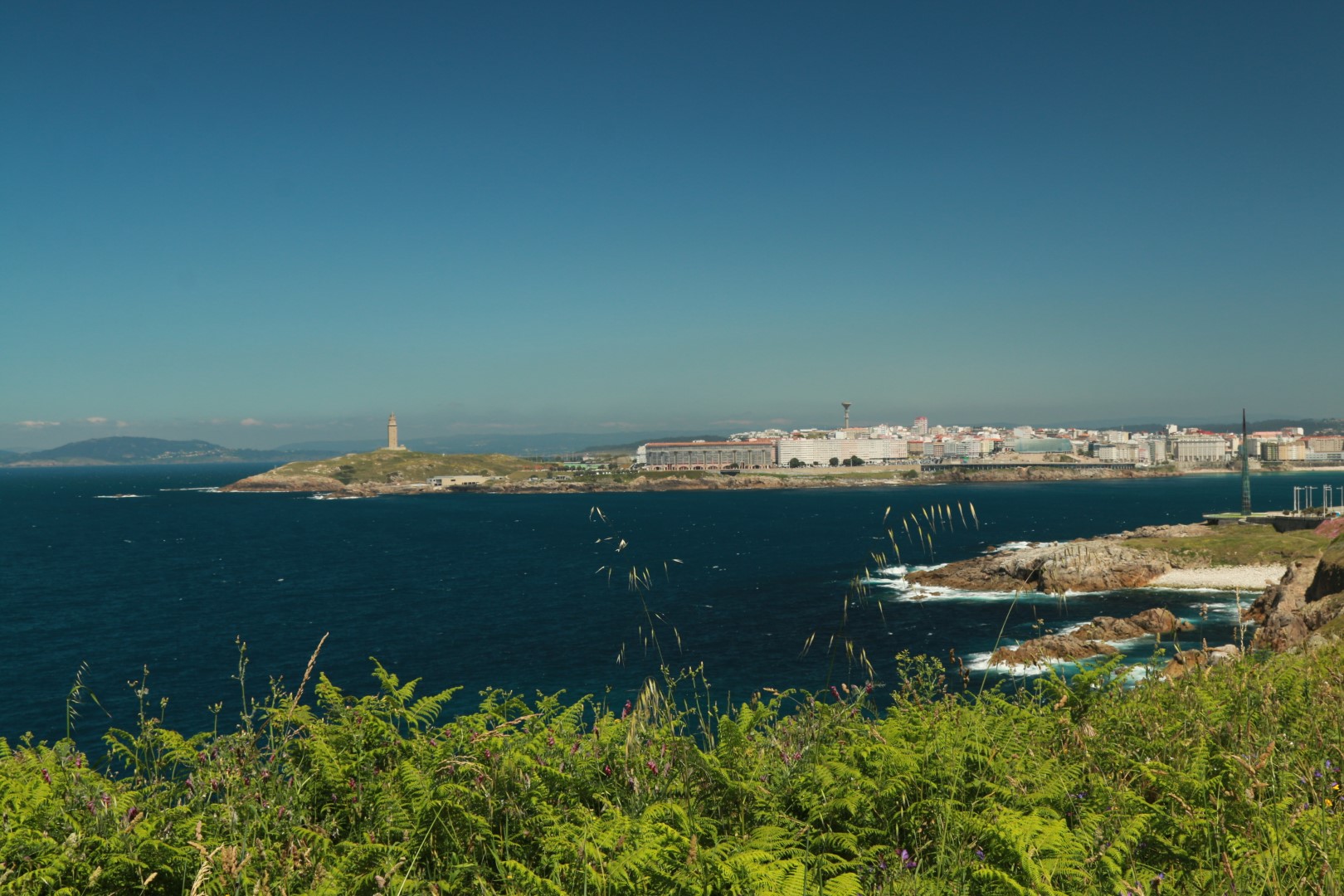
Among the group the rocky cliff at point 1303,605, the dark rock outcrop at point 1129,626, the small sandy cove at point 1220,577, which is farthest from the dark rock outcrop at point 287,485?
the rocky cliff at point 1303,605

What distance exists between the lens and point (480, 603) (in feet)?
139

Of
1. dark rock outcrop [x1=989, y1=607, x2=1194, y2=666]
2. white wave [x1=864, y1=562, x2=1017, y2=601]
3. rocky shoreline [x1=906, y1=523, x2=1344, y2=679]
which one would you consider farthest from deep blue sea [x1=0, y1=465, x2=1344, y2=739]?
rocky shoreline [x1=906, y1=523, x2=1344, y2=679]

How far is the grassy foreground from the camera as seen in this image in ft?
9.80

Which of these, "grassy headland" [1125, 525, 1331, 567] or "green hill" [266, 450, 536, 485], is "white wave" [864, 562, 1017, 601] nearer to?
"grassy headland" [1125, 525, 1331, 567]

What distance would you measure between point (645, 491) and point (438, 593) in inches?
3918

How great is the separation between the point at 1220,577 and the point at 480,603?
131 ft

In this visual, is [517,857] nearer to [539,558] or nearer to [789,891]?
[789,891]

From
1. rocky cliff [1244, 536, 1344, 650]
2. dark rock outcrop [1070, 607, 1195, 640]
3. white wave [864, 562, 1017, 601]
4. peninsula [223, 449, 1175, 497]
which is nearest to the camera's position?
rocky cliff [1244, 536, 1344, 650]

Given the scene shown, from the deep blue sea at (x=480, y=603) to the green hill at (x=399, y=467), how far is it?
227 ft

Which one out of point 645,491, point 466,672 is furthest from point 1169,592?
point 645,491

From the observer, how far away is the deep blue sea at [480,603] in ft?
90.6

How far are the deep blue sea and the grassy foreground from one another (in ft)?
3.32

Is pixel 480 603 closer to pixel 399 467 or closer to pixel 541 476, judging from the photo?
pixel 541 476

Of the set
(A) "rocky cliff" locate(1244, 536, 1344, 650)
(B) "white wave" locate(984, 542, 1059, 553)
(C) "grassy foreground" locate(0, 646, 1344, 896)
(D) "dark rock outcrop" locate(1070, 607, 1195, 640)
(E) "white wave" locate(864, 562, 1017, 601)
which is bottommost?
(E) "white wave" locate(864, 562, 1017, 601)
